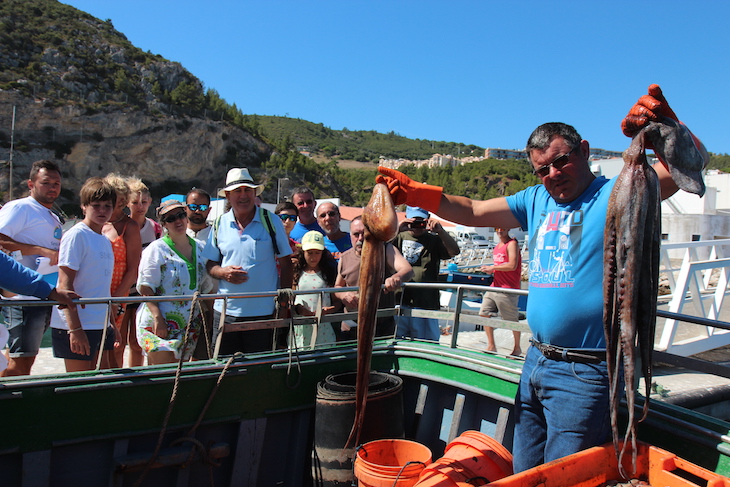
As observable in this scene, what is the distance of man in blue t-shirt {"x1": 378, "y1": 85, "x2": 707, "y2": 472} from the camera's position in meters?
2.31

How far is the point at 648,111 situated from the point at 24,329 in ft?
14.3

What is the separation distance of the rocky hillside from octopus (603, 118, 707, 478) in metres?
67.4

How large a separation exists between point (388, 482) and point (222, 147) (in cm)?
8349

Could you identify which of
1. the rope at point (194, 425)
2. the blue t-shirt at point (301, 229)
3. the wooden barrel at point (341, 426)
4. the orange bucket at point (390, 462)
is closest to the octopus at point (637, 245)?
the orange bucket at point (390, 462)

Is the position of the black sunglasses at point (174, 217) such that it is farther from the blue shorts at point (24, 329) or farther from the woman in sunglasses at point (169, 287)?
the blue shorts at point (24, 329)

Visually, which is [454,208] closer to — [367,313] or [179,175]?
[367,313]

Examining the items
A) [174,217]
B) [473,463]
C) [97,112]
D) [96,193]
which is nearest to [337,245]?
[174,217]

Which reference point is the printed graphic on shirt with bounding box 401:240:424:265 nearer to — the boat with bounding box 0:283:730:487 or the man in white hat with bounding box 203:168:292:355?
the boat with bounding box 0:283:730:487

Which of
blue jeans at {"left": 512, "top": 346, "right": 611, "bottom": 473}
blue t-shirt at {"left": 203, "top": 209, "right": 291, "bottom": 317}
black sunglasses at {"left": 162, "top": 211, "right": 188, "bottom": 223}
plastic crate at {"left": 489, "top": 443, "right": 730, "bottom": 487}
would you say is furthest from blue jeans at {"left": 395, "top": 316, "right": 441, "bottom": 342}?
plastic crate at {"left": 489, "top": 443, "right": 730, "bottom": 487}

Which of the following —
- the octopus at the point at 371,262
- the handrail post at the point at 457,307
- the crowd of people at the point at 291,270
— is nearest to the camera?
the octopus at the point at 371,262

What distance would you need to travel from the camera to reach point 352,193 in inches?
4402

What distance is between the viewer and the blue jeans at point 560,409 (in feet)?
7.59

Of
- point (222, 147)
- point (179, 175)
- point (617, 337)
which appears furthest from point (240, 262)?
point (222, 147)

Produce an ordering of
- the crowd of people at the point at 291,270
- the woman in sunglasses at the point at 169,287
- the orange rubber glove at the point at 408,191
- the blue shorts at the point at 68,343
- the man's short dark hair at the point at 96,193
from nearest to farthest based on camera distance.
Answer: the crowd of people at the point at 291,270, the orange rubber glove at the point at 408,191, the blue shorts at the point at 68,343, the man's short dark hair at the point at 96,193, the woman in sunglasses at the point at 169,287
